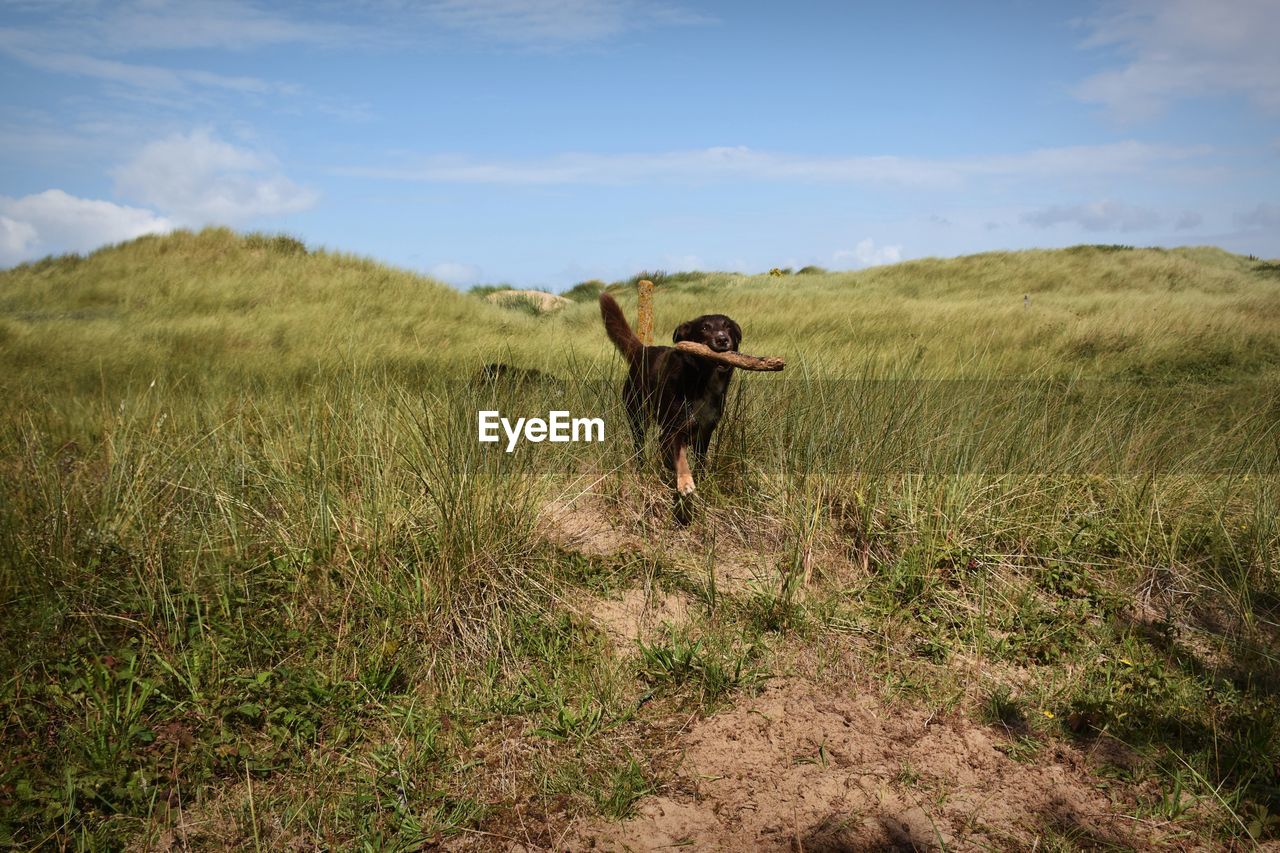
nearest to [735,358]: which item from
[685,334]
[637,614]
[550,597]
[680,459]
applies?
[685,334]

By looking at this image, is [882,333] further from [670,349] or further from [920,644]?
[920,644]

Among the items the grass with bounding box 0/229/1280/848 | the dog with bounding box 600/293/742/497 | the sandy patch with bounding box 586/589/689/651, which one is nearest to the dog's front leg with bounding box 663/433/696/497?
the dog with bounding box 600/293/742/497

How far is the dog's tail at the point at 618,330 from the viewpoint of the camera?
221 inches

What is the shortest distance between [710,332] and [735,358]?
0.39 meters

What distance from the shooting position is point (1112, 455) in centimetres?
509

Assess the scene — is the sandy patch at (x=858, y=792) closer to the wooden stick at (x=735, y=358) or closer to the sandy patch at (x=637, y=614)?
the sandy patch at (x=637, y=614)

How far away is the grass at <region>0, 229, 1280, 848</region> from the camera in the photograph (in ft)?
9.02

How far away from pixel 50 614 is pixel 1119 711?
422 cm

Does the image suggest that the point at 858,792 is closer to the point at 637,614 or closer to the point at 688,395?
the point at 637,614

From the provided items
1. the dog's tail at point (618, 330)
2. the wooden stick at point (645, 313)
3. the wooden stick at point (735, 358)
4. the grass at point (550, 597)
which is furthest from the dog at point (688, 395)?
the wooden stick at point (645, 313)

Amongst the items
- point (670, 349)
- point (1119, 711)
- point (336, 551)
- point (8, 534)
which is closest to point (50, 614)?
point (8, 534)

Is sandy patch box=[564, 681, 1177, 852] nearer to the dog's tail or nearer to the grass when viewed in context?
the grass

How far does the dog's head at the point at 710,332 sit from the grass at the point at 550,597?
71 centimetres

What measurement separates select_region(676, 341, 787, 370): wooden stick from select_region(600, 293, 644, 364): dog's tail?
106 cm
